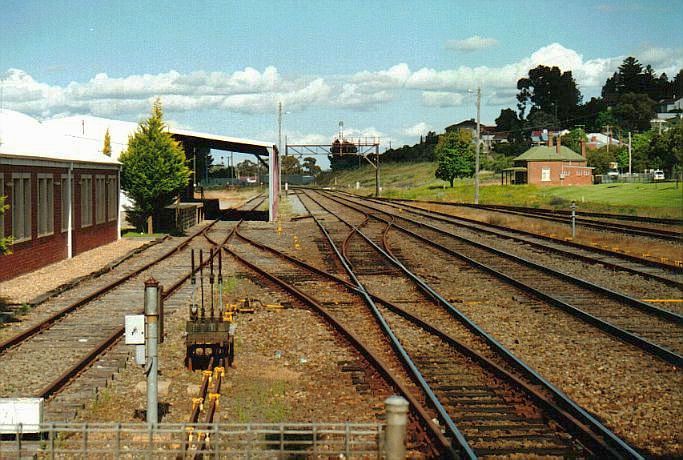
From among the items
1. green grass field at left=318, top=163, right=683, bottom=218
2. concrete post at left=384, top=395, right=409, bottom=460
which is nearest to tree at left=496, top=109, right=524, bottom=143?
green grass field at left=318, top=163, right=683, bottom=218

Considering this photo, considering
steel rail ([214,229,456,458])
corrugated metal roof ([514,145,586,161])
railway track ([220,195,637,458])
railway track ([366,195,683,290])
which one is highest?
corrugated metal roof ([514,145,586,161])

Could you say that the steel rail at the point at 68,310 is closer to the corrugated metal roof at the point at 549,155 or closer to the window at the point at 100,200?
the window at the point at 100,200

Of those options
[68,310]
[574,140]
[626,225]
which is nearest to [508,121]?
[574,140]

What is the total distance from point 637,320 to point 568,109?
177m

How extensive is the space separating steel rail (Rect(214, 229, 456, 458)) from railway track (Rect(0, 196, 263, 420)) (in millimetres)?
2102

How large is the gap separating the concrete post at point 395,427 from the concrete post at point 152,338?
11.7 ft

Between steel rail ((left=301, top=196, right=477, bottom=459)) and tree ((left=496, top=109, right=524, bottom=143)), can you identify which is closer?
steel rail ((left=301, top=196, right=477, bottom=459))

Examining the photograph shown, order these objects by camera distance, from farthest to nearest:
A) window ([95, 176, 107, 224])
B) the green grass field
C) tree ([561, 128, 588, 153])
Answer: tree ([561, 128, 588, 153])
the green grass field
window ([95, 176, 107, 224])

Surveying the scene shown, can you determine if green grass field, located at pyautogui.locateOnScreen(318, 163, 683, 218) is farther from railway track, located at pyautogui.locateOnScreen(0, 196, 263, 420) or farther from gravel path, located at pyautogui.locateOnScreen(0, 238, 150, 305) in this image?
railway track, located at pyautogui.locateOnScreen(0, 196, 263, 420)

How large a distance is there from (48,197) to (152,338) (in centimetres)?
1634

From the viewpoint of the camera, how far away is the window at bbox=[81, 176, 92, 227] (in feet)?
87.1

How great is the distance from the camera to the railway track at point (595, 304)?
39.9 feet

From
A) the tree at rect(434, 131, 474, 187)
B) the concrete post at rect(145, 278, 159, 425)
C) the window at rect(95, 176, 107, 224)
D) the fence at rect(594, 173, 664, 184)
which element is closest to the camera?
the concrete post at rect(145, 278, 159, 425)

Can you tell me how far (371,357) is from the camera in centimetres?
1056
